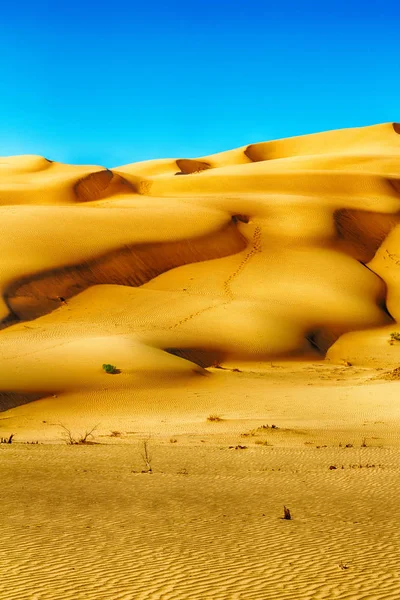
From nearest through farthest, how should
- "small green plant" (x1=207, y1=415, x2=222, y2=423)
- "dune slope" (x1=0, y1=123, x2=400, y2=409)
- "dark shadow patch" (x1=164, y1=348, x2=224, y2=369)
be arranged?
"small green plant" (x1=207, y1=415, x2=222, y2=423) < "dune slope" (x1=0, y1=123, x2=400, y2=409) < "dark shadow patch" (x1=164, y1=348, x2=224, y2=369)

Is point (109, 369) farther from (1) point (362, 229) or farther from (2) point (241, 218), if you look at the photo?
(1) point (362, 229)

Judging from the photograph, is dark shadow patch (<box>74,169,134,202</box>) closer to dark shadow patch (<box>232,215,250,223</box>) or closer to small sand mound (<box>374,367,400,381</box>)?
dark shadow patch (<box>232,215,250,223</box>)

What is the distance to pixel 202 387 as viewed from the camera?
25688mm

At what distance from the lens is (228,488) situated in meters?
11.8

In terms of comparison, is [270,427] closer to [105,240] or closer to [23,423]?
[23,423]

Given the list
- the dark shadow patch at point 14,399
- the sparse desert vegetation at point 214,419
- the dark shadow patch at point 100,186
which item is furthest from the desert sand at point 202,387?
the sparse desert vegetation at point 214,419

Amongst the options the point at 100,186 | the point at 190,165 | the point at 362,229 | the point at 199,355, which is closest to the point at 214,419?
the point at 199,355

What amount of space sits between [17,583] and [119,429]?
1345 centimetres

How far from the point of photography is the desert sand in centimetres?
772

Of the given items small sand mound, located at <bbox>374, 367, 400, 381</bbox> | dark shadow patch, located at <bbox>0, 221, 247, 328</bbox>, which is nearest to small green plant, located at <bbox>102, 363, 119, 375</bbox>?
dark shadow patch, located at <bbox>0, 221, 247, 328</bbox>

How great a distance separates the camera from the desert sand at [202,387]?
772 centimetres

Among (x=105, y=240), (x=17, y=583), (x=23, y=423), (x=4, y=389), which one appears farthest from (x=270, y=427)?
(x=105, y=240)

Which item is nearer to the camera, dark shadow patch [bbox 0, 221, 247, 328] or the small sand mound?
the small sand mound

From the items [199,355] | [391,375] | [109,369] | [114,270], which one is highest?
[114,270]
